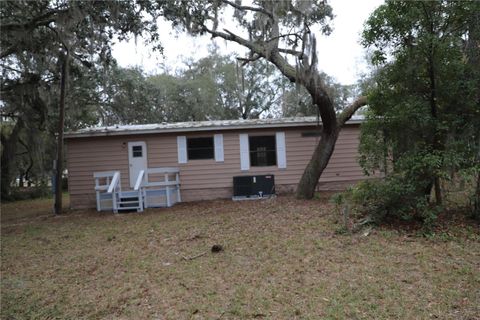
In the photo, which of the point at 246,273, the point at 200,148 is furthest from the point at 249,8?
the point at 246,273

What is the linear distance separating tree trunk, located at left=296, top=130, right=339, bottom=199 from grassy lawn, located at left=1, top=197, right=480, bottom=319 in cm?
213

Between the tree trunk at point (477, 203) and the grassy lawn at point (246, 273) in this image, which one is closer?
the grassy lawn at point (246, 273)

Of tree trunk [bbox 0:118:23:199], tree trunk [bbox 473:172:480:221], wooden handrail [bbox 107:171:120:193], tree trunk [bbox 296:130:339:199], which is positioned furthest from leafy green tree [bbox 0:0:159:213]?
tree trunk [bbox 473:172:480:221]

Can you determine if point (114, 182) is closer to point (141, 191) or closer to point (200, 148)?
point (141, 191)

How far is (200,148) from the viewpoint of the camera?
11602 millimetres

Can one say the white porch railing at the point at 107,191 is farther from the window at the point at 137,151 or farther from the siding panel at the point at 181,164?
the window at the point at 137,151

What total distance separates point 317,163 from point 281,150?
223 cm

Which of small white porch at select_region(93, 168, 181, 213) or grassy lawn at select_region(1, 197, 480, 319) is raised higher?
small white porch at select_region(93, 168, 181, 213)

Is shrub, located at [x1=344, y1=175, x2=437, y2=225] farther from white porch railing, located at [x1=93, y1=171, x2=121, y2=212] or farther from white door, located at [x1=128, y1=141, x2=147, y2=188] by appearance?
white door, located at [x1=128, y1=141, x2=147, y2=188]

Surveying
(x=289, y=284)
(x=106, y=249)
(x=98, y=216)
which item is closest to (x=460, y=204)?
(x=289, y=284)

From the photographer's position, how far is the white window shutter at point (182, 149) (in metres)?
11.4

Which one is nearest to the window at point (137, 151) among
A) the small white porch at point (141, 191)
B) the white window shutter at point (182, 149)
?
the small white porch at point (141, 191)

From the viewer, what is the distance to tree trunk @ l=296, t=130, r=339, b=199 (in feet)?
31.0

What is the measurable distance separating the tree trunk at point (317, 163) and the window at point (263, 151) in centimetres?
218
